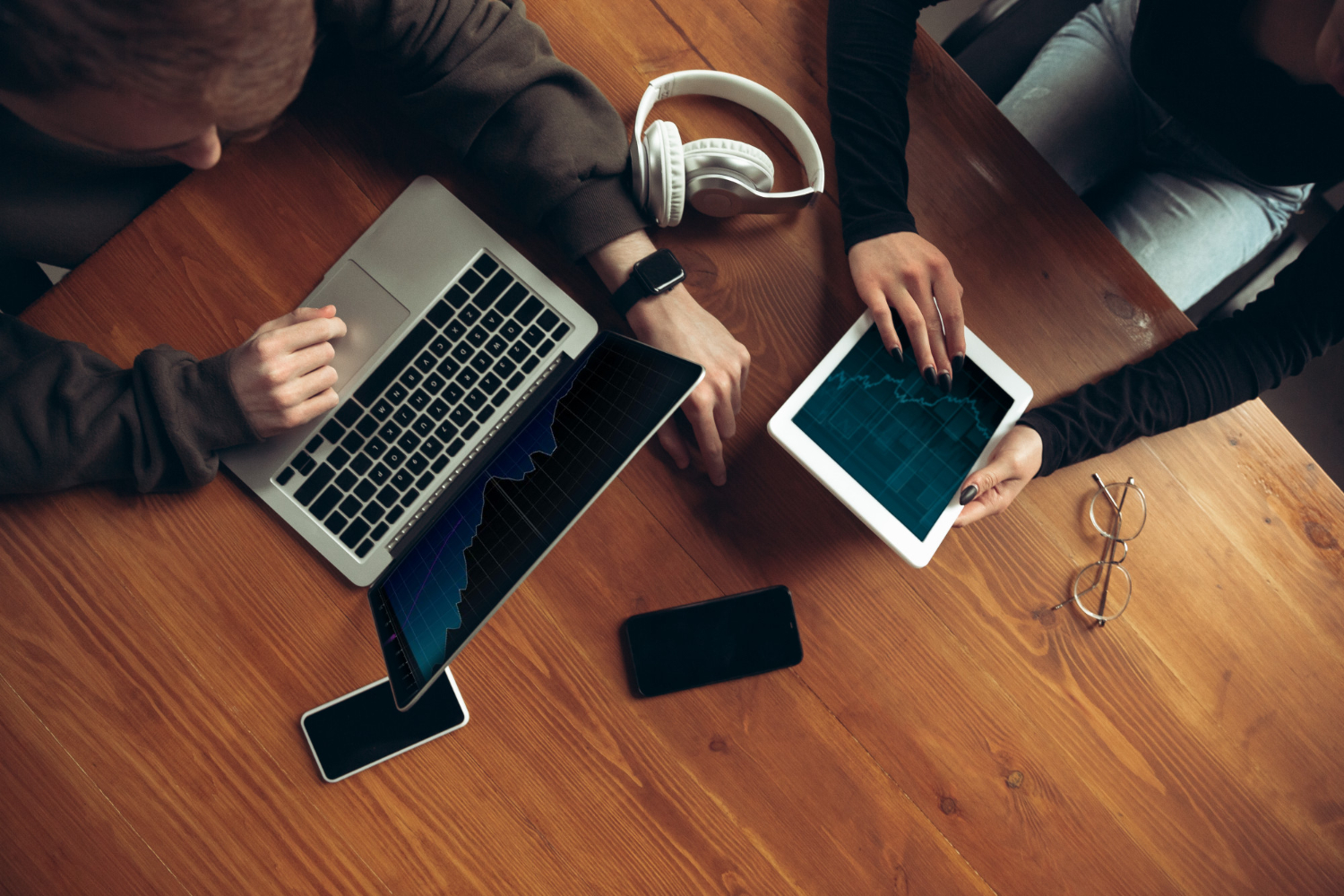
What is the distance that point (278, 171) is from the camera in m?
0.71

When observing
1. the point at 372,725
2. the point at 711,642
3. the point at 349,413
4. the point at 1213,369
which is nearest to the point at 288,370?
the point at 349,413

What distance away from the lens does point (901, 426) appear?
706mm

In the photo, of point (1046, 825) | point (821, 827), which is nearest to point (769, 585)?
point (821, 827)

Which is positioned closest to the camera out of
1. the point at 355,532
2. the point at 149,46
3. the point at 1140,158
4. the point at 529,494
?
the point at 149,46

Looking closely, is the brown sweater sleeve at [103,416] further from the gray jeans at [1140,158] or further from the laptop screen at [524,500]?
the gray jeans at [1140,158]

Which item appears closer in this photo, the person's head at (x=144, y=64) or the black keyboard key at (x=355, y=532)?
the person's head at (x=144, y=64)

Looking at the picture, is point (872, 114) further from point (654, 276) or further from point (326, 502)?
point (326, 502)

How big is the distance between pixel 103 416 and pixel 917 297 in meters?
0.83

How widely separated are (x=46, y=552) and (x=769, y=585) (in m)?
0.75

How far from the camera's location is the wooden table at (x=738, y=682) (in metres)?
0.67

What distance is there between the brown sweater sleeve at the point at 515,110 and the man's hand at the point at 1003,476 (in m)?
0.46

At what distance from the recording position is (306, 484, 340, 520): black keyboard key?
0.66 meters

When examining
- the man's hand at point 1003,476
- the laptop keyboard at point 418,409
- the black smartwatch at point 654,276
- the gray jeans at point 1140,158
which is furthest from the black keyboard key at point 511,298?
the gray jeans at point 1140,158

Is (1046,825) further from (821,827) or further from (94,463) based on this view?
(94,463)
